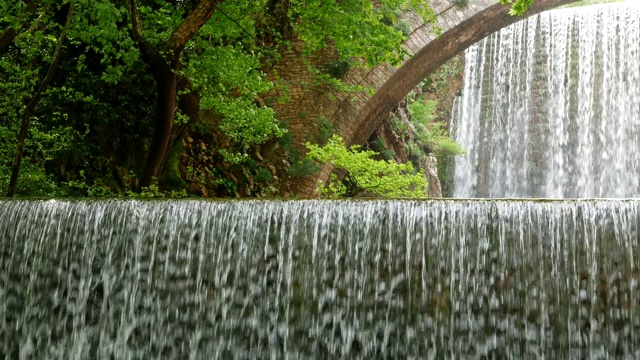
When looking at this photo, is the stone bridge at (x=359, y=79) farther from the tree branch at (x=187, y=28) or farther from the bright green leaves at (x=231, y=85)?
the tree branch at (x=187, y=28)

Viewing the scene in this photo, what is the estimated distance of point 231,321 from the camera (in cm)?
567

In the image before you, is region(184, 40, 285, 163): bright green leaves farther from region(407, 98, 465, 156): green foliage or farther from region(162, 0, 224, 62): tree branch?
region(407, 98, 465, 156): green foliage

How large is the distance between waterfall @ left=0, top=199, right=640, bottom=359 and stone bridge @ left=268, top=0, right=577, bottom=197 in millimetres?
5280

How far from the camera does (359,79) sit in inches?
450

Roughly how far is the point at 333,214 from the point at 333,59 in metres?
5.90

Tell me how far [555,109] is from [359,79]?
20.8ft

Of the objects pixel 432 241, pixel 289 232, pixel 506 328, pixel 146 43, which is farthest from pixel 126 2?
pixel 506 328

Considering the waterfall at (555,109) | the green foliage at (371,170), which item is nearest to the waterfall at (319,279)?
the green foliage at (371,170)

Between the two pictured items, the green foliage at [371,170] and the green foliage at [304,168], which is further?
the green foliage at [304,168]

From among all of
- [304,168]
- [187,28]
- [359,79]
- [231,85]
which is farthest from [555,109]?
[187,28]

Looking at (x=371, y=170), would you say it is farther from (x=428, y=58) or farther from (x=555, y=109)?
(x=555, y=109)

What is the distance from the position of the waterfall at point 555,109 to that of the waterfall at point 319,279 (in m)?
10.6

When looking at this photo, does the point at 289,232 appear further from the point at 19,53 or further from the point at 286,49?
the point at 286,49

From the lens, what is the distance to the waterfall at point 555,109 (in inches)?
615
